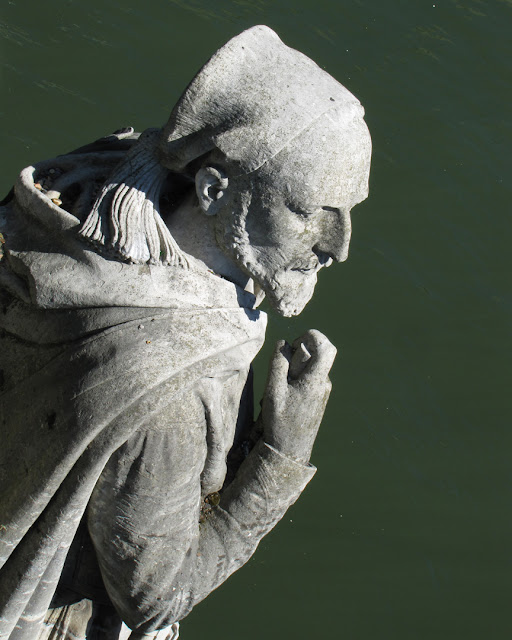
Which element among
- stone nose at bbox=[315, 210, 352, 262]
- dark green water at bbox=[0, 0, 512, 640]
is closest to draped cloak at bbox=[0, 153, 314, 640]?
stone nose at bbox=[315, 210, 352, 262]

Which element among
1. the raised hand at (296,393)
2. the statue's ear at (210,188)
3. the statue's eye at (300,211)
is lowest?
the raised hand at (296,393)

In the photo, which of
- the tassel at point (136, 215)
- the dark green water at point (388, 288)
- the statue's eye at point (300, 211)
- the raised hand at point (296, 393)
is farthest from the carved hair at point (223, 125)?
the dark green water at point (388, 288)

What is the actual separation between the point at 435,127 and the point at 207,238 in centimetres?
413

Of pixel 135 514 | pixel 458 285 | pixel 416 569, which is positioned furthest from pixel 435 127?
pixel 135 514

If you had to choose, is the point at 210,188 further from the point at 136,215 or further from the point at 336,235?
the point at 336,235

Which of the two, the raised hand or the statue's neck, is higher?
the statue's neck

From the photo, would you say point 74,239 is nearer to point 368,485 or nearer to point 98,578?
point 98,578

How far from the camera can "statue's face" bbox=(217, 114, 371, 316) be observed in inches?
124

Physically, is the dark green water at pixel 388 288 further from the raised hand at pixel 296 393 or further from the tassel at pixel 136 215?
the tassel at pixel 136 215

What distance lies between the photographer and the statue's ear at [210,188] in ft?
10.6

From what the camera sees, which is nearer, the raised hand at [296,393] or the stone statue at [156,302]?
the stone statue at [156,302]

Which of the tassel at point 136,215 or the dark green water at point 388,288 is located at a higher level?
the tassel at point 136,215

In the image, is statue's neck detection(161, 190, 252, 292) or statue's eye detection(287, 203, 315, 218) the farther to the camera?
statue's neck detection(161, 190, 252, 292)

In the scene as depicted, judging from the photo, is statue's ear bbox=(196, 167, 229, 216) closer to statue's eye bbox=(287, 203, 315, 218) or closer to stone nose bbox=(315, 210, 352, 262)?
statue's eye bbox=(287, 203, 315, 218)
